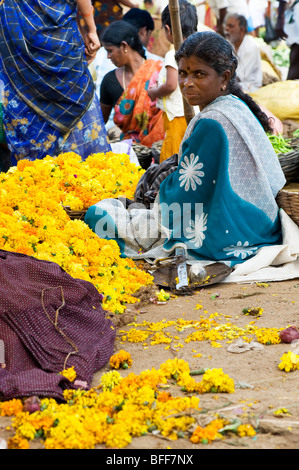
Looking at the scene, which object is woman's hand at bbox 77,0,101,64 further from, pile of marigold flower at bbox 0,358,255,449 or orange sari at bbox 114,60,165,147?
pile of marigold flower at bbox 0,358,255,449

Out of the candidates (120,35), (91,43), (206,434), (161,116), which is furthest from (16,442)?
(120,35)

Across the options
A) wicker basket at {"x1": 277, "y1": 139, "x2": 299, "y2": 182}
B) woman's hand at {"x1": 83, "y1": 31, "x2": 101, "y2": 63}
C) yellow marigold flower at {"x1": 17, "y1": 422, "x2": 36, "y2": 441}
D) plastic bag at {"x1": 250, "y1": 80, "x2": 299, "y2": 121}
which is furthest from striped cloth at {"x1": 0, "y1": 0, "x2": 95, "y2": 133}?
yellow marigold flower at {"x1": 17, "y1": 422, "x2": 36, "y2": 441}

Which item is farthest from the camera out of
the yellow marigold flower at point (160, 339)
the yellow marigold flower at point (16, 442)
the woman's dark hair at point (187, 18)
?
the woman's dark hair at point (187, 18)

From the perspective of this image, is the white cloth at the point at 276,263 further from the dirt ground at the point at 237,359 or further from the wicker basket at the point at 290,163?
the wicker basket at the point at 290,163

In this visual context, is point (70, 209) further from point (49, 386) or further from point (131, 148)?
point (49, 386)

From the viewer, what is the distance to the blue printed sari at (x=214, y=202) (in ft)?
14.4

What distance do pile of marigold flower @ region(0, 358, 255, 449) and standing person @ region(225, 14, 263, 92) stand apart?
25.4 feet

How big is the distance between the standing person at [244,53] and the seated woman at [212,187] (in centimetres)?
521

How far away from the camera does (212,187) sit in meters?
4.51

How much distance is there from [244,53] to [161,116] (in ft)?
9.37

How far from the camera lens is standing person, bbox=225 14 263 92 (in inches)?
380

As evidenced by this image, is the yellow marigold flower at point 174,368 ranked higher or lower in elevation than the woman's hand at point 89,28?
lower

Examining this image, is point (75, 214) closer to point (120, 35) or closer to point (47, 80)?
point (47, 80)

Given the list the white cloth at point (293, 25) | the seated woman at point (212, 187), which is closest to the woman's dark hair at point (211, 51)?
the seated woman at point (212, 187)
